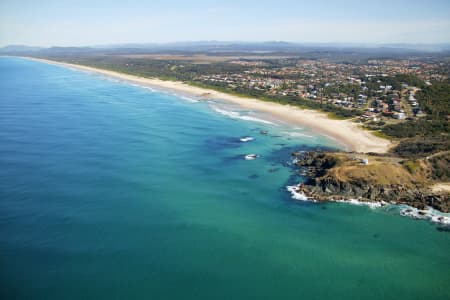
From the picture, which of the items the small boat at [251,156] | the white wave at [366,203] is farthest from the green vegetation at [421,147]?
the small boat at [251,156]

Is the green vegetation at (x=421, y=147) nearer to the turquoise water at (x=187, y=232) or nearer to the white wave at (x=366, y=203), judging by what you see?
the white wave at (x=366, y=203)

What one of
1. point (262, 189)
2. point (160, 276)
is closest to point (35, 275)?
point (160, 276)

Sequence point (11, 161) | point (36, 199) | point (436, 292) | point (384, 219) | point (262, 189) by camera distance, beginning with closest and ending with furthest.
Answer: point (436, 292) < point (384, 219) < point (36, 199) < point (262, 189) < point (11, 161)

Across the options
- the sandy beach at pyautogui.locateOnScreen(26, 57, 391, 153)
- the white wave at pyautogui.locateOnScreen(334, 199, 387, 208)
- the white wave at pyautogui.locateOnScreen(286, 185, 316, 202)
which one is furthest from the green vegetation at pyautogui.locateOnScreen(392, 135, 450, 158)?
the white wave at pyautogui.locateOnScreen(286, 185, 316, 202)

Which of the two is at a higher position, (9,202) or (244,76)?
(244,76)

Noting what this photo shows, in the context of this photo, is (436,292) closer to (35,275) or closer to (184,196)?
(184,196)

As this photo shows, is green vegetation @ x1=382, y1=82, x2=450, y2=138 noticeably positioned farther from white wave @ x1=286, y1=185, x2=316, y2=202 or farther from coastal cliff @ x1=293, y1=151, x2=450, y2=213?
white wave @ x1=286, y1=185, x2=316, y2=202

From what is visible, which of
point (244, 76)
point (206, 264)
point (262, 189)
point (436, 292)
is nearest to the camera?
point (436, 292)
